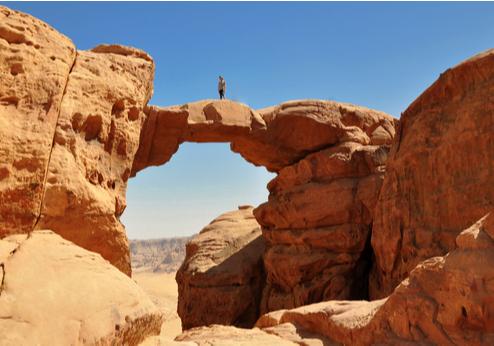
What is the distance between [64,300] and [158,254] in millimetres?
78306

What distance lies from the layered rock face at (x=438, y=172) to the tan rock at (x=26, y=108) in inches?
308

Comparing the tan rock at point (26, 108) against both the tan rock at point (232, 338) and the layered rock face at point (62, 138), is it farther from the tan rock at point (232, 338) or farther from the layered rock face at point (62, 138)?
the tan rock at point (232, 338)

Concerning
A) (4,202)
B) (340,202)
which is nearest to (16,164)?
(4,202)

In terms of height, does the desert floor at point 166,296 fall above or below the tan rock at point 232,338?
below

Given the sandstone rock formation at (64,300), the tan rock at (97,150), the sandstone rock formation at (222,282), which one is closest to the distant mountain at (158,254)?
the sandstone rock formation at (222,282)

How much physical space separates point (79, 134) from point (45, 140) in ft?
2.73

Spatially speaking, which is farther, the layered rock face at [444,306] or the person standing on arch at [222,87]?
the person standing on arch at [222,87]

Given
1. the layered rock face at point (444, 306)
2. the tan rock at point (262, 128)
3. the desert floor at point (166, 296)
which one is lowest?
the desert floor at point (166, 296)

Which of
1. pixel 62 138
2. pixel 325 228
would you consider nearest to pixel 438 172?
pixel 325 228

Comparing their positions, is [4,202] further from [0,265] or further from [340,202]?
[340,202]

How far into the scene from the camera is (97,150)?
6891 millimetres

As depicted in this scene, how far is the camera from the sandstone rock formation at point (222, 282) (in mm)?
15180

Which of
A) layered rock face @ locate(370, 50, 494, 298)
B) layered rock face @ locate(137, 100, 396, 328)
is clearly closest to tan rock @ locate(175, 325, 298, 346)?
layered rock face @ locate(370, 50, 494, 298)

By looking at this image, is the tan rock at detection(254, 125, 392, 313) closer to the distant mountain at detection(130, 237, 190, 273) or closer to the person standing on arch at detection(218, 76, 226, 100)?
the person standing on arch at detection(218, 76, 226, 100)
